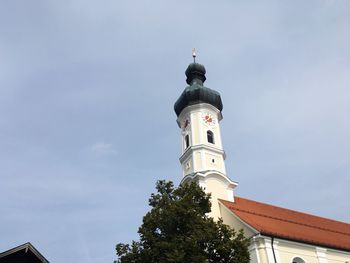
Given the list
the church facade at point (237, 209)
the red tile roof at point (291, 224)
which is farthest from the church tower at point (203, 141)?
the red tile roof at point (291, 224)

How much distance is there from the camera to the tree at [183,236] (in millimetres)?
15922

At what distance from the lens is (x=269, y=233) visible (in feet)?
78.5

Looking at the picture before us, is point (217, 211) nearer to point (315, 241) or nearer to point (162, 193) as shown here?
point (315, 241)

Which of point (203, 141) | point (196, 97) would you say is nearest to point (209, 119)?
point (196, 97)

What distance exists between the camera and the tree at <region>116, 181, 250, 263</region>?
15.9m

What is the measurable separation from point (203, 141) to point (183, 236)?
14.7m

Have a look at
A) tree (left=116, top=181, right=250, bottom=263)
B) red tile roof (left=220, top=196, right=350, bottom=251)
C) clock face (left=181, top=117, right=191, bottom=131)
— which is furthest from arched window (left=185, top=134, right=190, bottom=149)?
tree (left=116, top=181, right=250, bottom=263)

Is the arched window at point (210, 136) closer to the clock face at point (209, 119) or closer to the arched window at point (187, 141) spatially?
the clock face at point (209, 119)

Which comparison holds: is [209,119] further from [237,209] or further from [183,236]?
[183,236]

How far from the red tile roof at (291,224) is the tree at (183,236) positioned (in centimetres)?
758

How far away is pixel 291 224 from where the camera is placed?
2819cm

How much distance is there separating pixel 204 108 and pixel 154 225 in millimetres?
16288

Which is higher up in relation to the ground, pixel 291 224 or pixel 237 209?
pixel 237 209

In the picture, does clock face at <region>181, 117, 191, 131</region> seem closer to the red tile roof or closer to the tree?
the red tile roof
